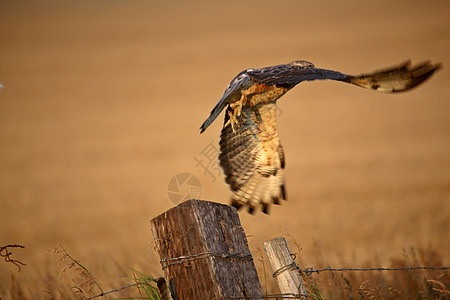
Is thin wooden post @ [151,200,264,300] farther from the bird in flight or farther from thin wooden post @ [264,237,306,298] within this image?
the bird in flight

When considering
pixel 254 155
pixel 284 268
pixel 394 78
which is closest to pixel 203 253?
pixel 284 268

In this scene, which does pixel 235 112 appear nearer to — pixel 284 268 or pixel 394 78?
pixel 394 78

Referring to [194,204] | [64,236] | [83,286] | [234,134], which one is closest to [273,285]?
[234,134]

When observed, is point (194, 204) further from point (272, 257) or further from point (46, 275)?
point (46, 275)

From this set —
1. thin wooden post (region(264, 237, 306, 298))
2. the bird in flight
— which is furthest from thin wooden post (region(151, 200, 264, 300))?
the bird in flight

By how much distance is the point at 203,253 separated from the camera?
7.13 ft

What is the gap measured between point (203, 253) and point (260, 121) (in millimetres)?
2887

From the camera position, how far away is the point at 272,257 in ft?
8.18

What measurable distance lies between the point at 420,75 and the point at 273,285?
1.94 meters

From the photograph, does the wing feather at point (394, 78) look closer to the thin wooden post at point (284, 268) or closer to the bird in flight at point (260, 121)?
the bird in flight at point (260, 121)

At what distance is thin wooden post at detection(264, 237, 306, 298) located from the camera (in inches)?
96.0

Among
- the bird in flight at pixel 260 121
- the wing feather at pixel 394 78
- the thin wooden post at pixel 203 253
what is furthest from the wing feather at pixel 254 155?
the thin wooden post at pixel 203 253

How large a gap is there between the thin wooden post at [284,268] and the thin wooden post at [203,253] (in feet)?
0.65

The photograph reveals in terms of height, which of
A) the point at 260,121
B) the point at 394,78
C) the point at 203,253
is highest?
the point at 260,121
